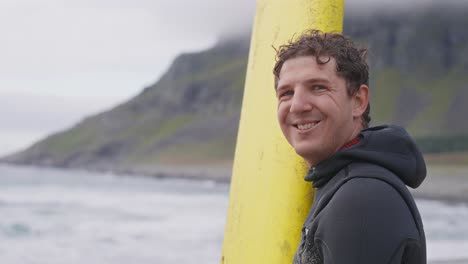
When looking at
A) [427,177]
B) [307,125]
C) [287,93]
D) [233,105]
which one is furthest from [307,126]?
[233,105]

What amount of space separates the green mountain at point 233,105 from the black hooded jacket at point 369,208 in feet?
354

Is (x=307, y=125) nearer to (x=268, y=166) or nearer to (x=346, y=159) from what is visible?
(x=346, y=159)

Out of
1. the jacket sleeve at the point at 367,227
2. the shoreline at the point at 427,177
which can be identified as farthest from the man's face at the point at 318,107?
the shoreline at the point at 427,177

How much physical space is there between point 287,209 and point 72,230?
25628mm

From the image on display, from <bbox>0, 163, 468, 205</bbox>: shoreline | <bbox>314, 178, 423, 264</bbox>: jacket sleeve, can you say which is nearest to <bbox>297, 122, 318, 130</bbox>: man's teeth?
<bbox>314, 178, 423, 264</bbox>: jacket sleeve

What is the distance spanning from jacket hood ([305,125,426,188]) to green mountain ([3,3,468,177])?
108 meters

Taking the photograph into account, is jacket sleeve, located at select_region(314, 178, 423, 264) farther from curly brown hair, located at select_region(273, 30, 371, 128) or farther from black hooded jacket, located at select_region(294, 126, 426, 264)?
curly brown hair, located at select_region(273, 30, 371, 128)

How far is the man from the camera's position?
140 cm

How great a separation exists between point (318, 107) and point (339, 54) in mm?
133

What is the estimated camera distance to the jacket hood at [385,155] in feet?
5.15

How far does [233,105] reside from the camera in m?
153

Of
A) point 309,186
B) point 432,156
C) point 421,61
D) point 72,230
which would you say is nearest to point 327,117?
point 309,186

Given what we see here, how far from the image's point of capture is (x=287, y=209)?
1998mm

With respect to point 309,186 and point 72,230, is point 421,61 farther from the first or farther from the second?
point 309,186
